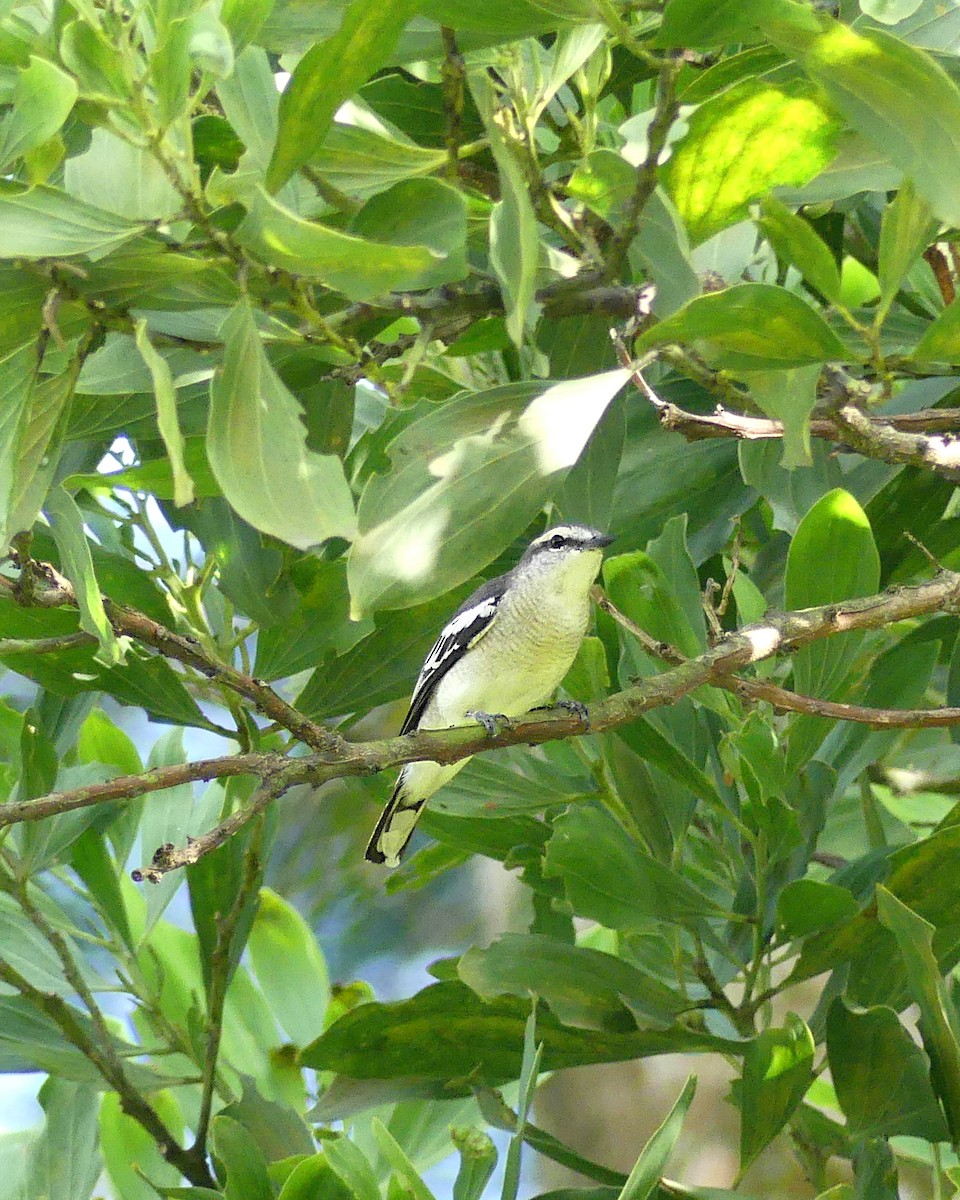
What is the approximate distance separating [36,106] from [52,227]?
0.41ft

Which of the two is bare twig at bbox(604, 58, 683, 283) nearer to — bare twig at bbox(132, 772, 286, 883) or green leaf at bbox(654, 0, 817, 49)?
green leaf at bbox(654, 0, 817, 49)

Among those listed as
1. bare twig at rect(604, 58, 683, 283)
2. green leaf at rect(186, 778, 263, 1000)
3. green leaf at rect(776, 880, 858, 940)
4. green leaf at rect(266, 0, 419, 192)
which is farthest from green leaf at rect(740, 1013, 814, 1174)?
green leaf at rect(266, 0, 419, 192)

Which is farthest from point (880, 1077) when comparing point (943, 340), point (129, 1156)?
point (129, 1156)

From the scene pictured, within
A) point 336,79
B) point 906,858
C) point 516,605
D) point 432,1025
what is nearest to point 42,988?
point 432,1025

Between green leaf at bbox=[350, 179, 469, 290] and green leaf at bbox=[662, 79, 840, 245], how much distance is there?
0.30m

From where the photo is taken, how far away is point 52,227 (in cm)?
131

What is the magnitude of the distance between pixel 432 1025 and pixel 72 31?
57.4 inches

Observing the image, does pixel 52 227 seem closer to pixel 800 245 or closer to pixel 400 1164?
→ pixel 800 245

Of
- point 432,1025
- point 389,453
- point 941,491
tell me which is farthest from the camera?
point 941,491

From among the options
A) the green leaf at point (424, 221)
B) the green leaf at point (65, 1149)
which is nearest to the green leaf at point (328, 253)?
the green leaf at point (424, 221)

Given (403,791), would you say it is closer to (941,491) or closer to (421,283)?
(941,491)

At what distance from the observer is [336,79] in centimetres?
134

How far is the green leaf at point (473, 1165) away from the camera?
186cm

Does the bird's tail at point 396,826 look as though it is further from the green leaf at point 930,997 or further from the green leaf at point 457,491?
the green leaf at point 457,491
